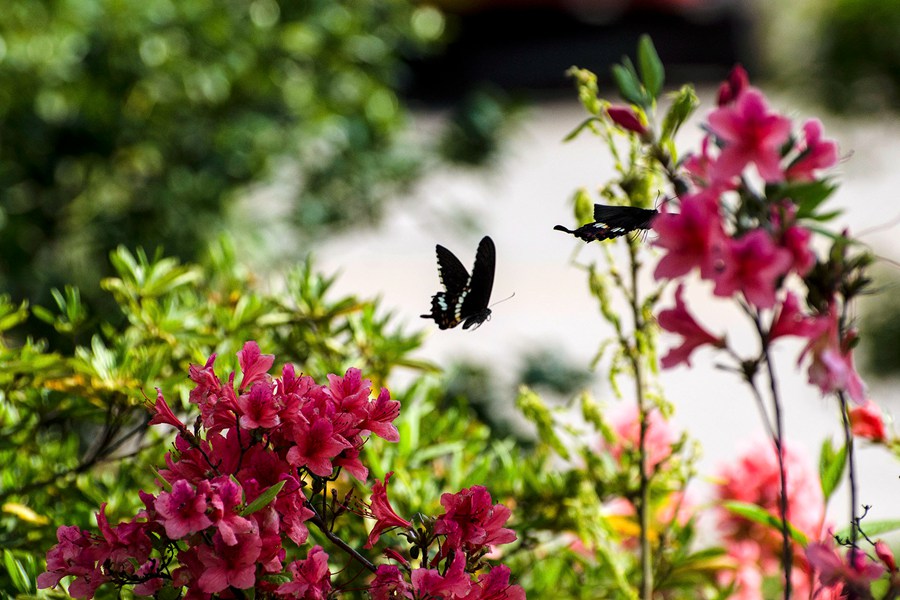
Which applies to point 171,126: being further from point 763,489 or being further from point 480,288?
point 480,288

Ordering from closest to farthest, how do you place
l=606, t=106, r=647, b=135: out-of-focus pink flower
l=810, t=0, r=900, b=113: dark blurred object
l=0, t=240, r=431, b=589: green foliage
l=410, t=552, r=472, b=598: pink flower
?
l=410, t=552, r=472, b=598: pink flower < l=606, t=106, r=647, b=135: out-of-focus pink flower < l=0, t=240, r=431, b=589: green foliage < l=810, t=0, r=900, b=113: dark blurred object

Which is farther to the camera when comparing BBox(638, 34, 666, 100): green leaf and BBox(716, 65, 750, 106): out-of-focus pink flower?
BBox(638, 34, 666, 100): green leaf

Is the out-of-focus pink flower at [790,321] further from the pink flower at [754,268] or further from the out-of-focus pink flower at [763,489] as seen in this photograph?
the out-of-focus pink flower at [763,489]

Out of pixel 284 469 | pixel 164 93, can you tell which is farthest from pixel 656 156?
pixel 164 93

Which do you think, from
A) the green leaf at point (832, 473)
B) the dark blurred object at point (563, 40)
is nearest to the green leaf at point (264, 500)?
the green leaf at point (832, 473)

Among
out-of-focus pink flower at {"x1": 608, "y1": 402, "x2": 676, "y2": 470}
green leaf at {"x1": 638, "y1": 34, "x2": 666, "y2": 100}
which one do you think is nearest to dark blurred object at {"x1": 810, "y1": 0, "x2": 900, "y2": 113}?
out-of-focus pink flower at {"x1": 608, "y1": 402, "x2": 676, "y2": 470}

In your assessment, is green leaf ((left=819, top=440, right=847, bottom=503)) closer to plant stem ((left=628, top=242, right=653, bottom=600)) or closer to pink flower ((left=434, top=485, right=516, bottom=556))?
plant stem ((left=628, top=242, right=653, bottom=600))

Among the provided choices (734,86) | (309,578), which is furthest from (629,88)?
(309,578)

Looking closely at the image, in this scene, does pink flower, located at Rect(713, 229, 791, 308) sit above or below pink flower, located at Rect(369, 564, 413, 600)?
above
